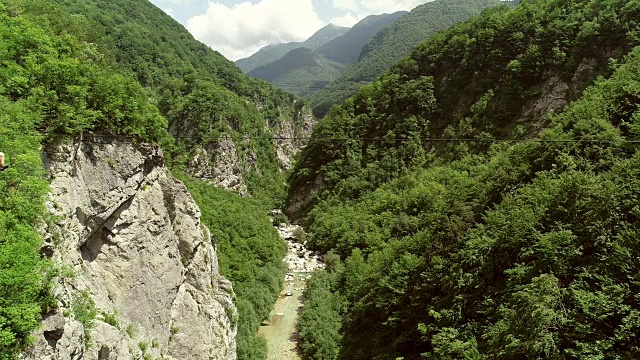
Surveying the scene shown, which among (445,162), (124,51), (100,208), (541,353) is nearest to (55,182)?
(100,208)

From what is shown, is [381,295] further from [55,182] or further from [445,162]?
[445,162]

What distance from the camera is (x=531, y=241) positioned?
19.0 m

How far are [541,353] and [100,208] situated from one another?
58.8 feet

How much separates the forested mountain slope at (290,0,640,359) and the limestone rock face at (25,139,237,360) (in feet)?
39.5

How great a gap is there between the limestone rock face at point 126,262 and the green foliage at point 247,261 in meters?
5.50

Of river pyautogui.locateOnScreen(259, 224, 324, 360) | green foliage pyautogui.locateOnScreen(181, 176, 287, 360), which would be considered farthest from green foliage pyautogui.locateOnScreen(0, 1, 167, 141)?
river pyautogui.locateOnScreen(259, 224, 324, 360)

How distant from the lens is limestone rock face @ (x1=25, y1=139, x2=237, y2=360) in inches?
387

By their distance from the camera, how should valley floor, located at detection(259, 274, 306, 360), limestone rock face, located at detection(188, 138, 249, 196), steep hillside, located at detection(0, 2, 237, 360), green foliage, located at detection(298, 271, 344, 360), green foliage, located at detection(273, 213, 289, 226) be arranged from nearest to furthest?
steep hillside, located at detection(0, 2, 237, 360)
green foliage, located at detection(298, 271, 344, 360)
valley floor, located at detection(259, 274, 306, 360)
limestone rock face, located at detection(188, 138, 249, 196)
green foliage, located at detection(273, 213, 289, 226)

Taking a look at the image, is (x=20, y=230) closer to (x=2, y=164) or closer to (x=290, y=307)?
(x=2, y=164)

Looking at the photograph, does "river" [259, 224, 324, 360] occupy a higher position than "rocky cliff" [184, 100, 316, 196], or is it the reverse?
"rocky cliff" [184, 100, 316, 196]

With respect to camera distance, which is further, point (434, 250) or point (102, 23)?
point (102, 23)

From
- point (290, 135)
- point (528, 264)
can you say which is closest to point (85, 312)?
point (528, 264)

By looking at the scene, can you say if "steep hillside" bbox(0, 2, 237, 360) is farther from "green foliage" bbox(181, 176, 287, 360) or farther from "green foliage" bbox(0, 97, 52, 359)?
"green foliage" bbox(181, 176, 287, 360)

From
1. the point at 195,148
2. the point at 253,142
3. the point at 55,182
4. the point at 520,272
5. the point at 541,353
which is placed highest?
the point at 253,142
